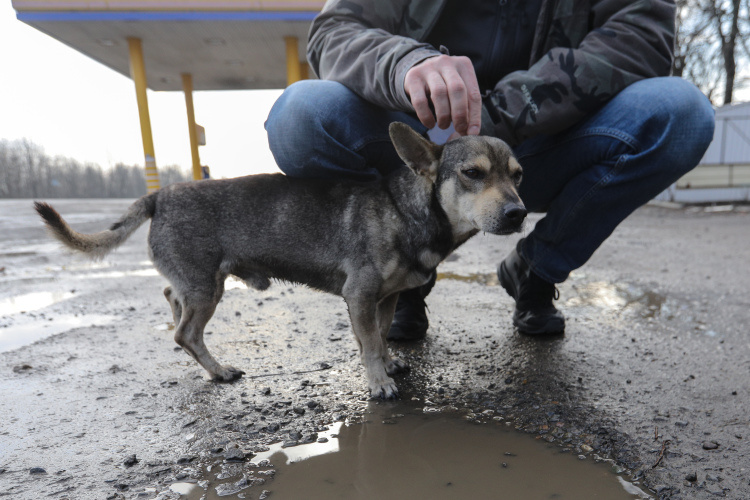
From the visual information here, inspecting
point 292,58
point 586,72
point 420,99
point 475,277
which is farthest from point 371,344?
point 292,58

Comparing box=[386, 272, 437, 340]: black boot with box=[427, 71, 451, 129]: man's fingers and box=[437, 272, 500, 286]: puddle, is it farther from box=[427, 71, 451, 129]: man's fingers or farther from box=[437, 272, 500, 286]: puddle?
box=[437, 272, 500, 286]: puddle

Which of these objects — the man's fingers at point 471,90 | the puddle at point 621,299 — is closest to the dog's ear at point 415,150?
the man's fingers at point 471,90

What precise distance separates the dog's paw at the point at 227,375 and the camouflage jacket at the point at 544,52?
1394 millimetres

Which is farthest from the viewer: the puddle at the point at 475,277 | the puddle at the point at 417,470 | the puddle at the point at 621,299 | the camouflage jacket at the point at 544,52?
the puddle at the point at 475,277

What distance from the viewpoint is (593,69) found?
6.91ft

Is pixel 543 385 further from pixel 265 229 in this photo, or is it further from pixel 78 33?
pixel 78 33

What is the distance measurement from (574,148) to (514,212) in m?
0.71

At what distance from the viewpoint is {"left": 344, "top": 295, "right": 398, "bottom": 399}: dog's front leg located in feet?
6.52

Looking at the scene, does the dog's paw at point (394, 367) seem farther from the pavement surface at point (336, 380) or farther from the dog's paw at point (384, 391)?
the dog's paw at point (384, 391)

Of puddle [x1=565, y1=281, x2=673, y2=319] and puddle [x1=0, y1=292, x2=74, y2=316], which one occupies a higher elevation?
puddle [x1=0, y1=292, x2=74, y2=316]

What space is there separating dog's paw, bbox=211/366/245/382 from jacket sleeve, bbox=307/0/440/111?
1390 mm

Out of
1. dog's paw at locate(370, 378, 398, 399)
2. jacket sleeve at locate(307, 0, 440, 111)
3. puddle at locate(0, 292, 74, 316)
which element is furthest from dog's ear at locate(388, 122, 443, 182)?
puddle at locate(0, 292, 74, 316)

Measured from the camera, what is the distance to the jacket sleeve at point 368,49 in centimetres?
188

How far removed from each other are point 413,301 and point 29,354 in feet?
6.81
